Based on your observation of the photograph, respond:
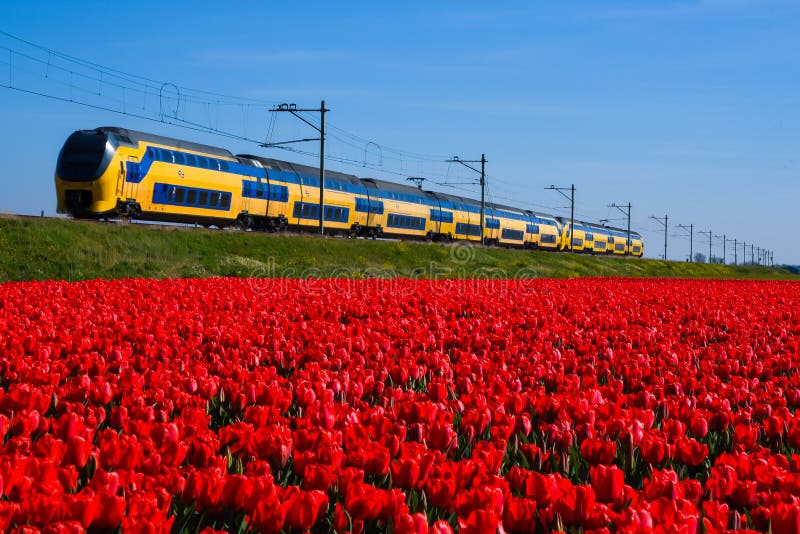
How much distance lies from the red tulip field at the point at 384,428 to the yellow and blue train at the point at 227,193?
19.1 metres

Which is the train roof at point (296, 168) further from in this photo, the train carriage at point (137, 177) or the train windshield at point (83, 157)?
the train windshield at point (83, 157)

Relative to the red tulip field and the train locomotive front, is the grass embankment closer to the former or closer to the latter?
the train locomotive front

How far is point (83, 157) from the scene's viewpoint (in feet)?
89.3

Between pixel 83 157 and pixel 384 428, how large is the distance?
2606 cm

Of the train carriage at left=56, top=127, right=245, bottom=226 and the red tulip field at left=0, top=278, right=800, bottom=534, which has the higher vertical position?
the train carriage at left=56, top=127, right=245, bottom=226

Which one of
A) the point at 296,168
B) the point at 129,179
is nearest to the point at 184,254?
the point at 129,179

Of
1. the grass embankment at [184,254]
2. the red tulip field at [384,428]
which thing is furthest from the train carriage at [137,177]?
the red tulip field at [384,428]

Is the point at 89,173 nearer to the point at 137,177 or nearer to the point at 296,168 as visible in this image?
the point at 137,177

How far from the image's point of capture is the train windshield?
88.2ft

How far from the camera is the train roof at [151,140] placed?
91.0 ft

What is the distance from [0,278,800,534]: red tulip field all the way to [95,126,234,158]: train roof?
776 inches

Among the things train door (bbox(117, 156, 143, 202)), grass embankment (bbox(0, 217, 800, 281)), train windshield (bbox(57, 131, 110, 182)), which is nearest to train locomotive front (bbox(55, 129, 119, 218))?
train windshield (bbox(57, 131, 110, 182))

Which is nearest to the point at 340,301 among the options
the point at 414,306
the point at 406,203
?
the point at 414,306

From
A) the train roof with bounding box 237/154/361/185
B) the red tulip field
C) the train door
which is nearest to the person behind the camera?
the red tulip field
